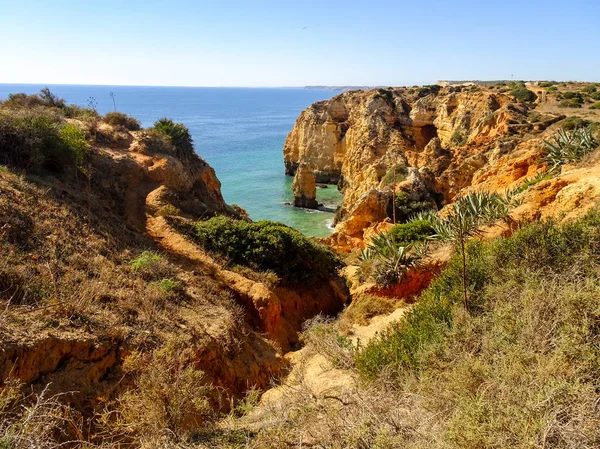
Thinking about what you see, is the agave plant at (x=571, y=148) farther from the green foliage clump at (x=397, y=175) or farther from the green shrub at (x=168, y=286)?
the green shrub at (x=168, y=286)

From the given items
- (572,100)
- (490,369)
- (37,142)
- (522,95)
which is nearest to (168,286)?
(490,369)

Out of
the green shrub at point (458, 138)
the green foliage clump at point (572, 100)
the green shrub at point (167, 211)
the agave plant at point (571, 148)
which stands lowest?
the green shrub at point (167, 211)

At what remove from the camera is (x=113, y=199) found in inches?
648

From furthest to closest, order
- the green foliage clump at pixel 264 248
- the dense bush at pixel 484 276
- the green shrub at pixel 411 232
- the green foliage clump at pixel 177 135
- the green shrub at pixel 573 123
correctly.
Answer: the green shrub at pixel 573 123
the green foliage clump at pixel 177 135
the green shrub at pixel 411 232
the green foliage clump at pixel 264 248
the dense bush at pixel 484 276

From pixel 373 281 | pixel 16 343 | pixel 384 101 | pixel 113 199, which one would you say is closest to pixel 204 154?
pixel 384 101

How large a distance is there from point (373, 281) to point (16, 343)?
9.83 metres

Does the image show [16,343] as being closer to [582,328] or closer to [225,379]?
[225,379]

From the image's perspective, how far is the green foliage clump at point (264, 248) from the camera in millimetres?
14672

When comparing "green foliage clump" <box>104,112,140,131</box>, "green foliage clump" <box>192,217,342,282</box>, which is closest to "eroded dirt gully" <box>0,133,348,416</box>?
"green foliage clump" <box>192,217,342,282</box>

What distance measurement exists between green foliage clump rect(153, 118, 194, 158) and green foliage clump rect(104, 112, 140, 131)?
1.30 m

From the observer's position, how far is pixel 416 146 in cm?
4247

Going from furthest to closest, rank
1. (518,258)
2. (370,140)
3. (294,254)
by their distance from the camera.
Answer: (370,140) → (294,254) → (518,258)

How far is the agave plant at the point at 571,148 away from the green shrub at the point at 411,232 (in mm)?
6550

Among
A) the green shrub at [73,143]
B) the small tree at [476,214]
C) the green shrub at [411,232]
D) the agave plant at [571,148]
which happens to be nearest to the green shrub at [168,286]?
the small tree at [476,214]
